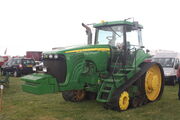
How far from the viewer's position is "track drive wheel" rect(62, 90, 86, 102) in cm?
804

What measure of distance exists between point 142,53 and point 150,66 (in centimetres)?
64

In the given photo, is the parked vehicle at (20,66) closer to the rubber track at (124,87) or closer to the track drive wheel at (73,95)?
the track drive wheel at (73,95)

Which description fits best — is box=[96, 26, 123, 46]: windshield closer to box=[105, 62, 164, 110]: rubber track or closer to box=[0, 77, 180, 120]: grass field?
box=[105, 62, 164, 110]: rubber track

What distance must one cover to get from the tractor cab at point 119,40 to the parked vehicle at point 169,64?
22.8ft

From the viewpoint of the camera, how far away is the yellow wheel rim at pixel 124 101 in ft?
21.7

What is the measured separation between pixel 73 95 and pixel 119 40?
8.09ft

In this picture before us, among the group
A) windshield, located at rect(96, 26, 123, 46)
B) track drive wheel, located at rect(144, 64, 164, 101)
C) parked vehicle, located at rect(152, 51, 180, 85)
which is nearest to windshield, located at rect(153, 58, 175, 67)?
parked vehicle, located at rect(152, 51, 180, 85)

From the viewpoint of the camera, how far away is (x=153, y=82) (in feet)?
26.2

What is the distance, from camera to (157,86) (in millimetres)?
8484

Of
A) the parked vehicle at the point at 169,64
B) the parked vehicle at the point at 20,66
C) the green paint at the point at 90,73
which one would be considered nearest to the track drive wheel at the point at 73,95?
the green paint at the point at 90,73

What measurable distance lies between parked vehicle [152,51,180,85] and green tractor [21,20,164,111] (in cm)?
582

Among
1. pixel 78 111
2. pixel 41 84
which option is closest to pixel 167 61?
pixel 78 111

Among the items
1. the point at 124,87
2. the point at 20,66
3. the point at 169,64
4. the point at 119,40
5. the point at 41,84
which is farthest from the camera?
the point at 20,66

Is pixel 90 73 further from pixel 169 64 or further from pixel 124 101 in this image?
pixel 169 64
